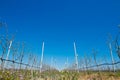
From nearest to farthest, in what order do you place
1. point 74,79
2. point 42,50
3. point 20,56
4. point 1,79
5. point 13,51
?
point 1,79 < point 74,79 < point 13,51 < point 20,56 < point 42,50

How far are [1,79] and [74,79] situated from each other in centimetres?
538

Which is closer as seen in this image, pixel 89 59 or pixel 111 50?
pixel 111 50

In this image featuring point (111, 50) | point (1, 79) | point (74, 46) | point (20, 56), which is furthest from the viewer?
point (74, 46)

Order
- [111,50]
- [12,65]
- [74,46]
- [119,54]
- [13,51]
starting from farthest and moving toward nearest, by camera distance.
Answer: [74,46]
[111,50]
[13,51]
[12,65]
[119,54]

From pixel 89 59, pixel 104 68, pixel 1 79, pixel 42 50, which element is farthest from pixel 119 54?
pixel 104 68

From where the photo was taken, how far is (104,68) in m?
38.3

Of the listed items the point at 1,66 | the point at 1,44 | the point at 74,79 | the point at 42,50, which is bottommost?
the point at 74,79

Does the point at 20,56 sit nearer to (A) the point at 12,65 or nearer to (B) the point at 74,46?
(A) the point at 12,65

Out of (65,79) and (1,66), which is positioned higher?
(1,66)

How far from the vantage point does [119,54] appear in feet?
29.0

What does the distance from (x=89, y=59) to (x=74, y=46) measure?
1024cm

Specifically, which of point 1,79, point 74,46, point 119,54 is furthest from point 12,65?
point 74,46

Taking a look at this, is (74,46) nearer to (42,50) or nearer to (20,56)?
(42,50)

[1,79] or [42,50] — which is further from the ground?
[42,50]
